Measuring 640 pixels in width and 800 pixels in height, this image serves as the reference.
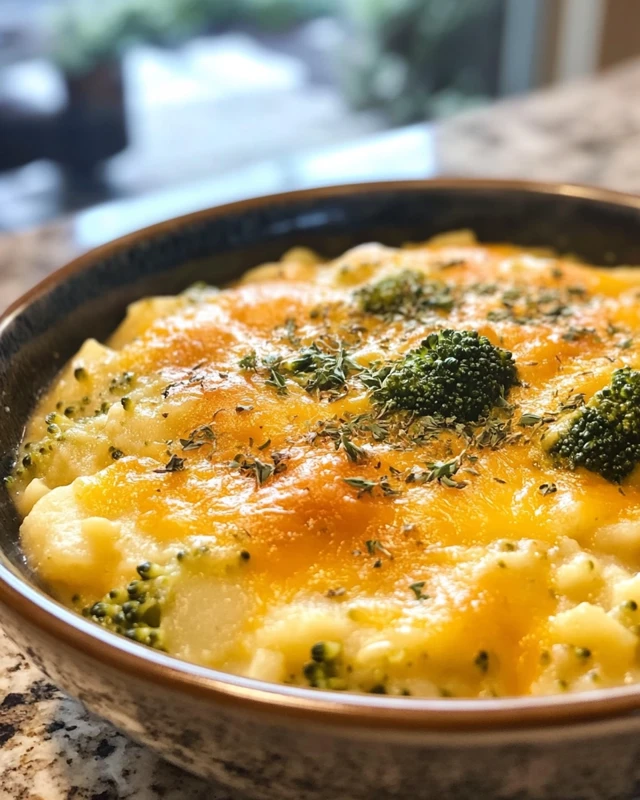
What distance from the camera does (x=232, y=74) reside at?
22.9ft

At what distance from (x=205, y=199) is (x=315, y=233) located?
1141mm

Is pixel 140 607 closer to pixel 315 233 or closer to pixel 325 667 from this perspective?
pixel 325 667

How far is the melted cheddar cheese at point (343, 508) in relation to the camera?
133 cm

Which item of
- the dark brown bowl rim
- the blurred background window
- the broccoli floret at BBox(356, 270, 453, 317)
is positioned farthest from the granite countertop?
the blurred background window

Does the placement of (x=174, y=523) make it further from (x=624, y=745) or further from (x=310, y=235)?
(x=310, y=235)

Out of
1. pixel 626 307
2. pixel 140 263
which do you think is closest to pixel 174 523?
pixel 140 263

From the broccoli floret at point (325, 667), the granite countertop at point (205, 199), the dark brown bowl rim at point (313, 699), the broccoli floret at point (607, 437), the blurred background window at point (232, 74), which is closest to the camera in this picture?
the dark brown bowl rim at point (313, 699)

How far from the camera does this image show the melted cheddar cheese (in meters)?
1.33

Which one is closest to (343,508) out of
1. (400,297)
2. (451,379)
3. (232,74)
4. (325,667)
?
(325,667)

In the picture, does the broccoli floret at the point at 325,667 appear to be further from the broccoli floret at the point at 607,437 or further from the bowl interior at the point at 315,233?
the bowl interior at the point at 315,233

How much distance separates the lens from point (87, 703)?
1268 millimetres

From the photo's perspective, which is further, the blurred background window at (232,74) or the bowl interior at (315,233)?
the blurred background window at (232,74)

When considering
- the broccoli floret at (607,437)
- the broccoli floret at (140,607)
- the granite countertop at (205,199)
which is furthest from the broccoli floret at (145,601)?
the broccoli floret at (607,437)

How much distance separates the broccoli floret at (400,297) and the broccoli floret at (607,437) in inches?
22.2
